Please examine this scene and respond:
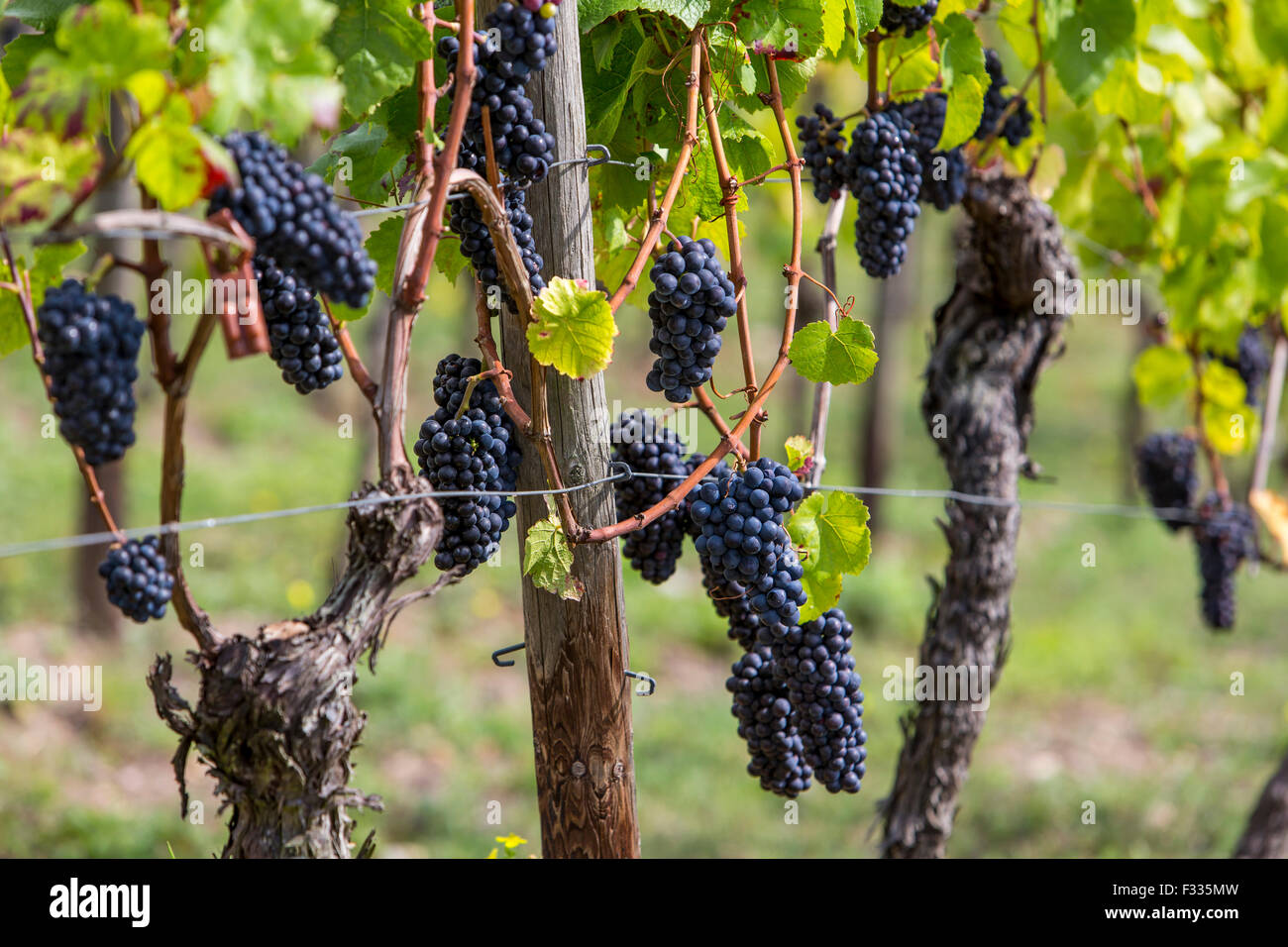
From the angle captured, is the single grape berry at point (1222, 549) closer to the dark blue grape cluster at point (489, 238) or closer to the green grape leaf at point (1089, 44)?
the green grape leaf at point (1089, 44)

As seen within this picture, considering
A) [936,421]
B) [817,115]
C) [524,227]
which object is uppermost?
[817,115]

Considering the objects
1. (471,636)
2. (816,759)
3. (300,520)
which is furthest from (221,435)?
(816,759)

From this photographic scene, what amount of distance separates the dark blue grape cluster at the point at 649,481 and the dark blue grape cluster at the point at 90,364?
0.86 meters

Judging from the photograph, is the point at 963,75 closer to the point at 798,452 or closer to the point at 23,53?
the point at 798,452

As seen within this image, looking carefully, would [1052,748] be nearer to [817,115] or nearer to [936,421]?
[936,421]

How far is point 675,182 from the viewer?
1611 millimetres

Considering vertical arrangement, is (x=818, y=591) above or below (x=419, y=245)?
below

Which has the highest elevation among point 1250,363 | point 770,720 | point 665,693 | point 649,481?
point 1250,363

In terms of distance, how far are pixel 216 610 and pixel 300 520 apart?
153cm

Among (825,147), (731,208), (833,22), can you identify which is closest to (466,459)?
(731,208)

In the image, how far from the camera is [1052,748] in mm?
5371

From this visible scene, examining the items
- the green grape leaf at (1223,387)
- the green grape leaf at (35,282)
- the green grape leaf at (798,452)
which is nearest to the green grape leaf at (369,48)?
the green grape leaf at (35,282)

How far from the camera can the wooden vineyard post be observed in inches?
63.2

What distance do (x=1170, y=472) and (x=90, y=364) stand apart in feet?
10.8
